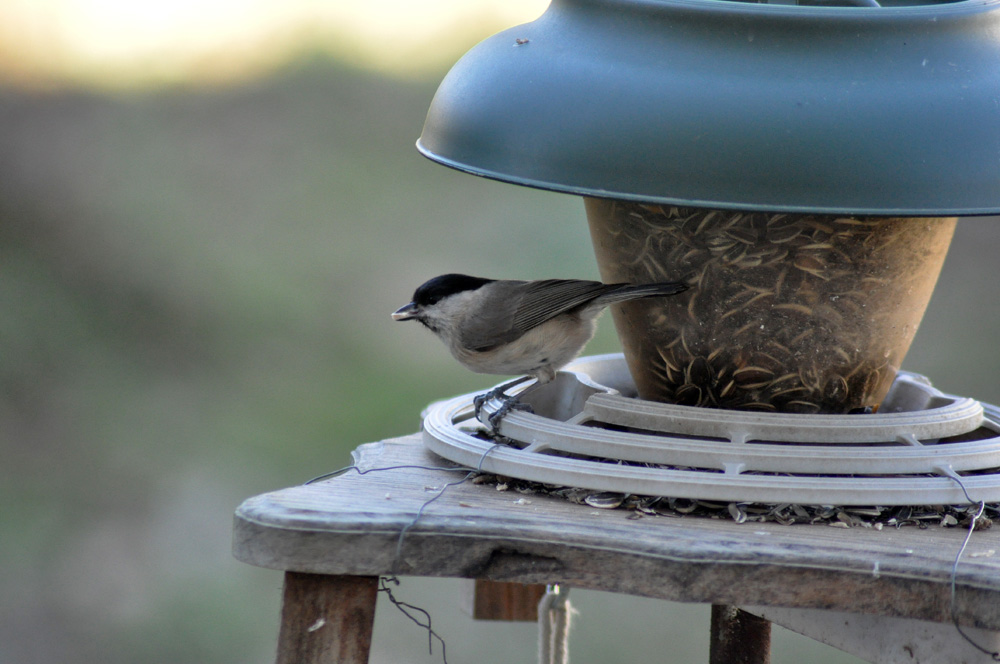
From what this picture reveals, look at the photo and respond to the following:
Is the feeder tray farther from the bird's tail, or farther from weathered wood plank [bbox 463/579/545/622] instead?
weathered wood plank [bbox 463/579/545/622]

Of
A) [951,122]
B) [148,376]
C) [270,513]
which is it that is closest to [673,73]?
[951,122]

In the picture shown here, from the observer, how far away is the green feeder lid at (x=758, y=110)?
241 centimetres

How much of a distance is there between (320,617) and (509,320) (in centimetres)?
143

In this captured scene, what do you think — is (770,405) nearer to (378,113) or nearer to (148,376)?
(148,376)

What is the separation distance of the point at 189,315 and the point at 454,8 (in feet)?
12.8

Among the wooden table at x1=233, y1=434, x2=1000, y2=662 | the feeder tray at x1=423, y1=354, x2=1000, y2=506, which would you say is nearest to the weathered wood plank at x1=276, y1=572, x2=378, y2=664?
the wooden table at x1=233, y1=434, x2=1000, y2=662

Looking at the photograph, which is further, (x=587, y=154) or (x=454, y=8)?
(x=454, y=8)

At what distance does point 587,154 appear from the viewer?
2535 millimetres

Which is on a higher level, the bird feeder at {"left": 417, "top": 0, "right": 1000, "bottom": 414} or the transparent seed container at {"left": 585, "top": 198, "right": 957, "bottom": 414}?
the bird feeder at {"left": 417, "top": 0, "right": 1000, "bottom": 414}

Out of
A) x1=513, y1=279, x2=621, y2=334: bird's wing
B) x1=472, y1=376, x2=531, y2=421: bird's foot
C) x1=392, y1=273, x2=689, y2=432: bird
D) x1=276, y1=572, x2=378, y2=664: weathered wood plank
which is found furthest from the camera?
x1=392, y1=273, x2=689, y2=432: bird

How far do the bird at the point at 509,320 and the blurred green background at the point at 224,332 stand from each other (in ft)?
9.45

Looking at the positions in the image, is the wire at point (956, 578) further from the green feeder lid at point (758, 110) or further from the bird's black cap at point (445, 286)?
the bird's black cap at point (445, 286)

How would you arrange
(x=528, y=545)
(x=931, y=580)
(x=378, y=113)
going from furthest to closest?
(x=378, y=113), (x=528, y=545), (x=931, y=580)

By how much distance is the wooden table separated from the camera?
2.38 metres
